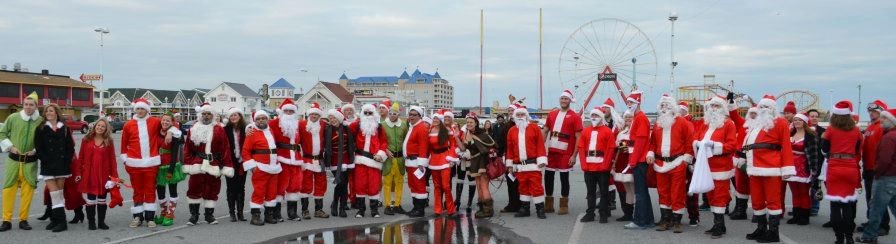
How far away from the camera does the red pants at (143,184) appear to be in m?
8.59

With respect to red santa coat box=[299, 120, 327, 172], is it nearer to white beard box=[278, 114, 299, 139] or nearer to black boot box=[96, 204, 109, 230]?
white beard box=[278, 114, 299, 139]

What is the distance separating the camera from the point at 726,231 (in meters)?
8.52

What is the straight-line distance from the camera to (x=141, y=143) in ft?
28.1

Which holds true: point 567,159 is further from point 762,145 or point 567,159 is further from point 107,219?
point 107,219

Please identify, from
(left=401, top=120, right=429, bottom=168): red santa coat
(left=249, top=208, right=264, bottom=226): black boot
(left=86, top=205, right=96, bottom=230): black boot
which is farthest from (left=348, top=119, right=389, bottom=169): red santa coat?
(left=86, top=205, right=96, bottom=230): black boot

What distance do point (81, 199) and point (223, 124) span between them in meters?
2.00

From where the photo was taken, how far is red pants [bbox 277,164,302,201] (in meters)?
9.31

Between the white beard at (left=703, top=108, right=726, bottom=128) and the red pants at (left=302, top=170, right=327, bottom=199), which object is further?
the red pants at (left=302, top=170, right=327, bottom=199)

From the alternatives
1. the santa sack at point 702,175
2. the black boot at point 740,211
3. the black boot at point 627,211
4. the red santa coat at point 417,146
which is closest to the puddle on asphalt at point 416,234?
the red santa coat at point 417,146

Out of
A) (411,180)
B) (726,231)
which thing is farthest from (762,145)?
(411,180)

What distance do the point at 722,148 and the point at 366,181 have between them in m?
4.80

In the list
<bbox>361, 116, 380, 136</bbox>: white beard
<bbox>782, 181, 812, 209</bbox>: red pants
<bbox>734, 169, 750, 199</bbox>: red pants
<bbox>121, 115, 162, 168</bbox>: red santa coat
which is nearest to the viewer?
<bbox>121, 115, 162, 168</bbox>: red santa coat

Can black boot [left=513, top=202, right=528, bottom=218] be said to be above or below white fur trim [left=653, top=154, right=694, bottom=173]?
below

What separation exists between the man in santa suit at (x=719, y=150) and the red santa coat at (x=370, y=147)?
4.28m
